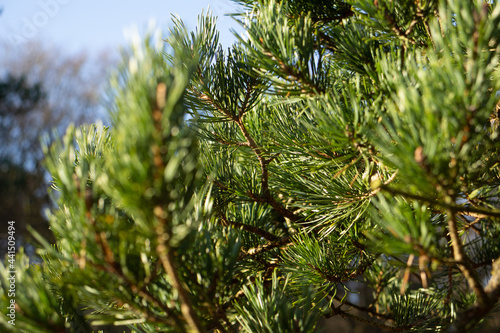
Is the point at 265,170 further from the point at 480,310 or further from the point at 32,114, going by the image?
the point at 32,114

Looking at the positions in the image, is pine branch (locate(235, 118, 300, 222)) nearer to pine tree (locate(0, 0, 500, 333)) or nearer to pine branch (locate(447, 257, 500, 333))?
pine tree (locate(0, 0, 500, 333))

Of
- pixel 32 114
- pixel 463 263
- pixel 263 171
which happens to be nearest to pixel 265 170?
pixel 263 171

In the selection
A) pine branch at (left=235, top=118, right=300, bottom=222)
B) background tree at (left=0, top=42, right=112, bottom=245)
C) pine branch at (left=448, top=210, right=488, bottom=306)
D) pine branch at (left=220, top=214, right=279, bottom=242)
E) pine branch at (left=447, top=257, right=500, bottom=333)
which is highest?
background tree at (left=0, top=42, right=112, bottom=245)

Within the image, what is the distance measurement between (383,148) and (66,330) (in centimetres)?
32

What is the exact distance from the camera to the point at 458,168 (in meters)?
0.28

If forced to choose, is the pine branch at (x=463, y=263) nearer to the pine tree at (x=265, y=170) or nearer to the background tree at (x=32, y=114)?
the pine tree at (x=265, y=170)

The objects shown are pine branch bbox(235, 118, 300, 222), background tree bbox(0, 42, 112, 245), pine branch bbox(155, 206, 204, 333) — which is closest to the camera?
pine branch bbox(155, 206, 204, 333)

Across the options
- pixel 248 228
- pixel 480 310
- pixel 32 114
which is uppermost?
pixel 32 114

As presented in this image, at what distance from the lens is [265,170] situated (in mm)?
560

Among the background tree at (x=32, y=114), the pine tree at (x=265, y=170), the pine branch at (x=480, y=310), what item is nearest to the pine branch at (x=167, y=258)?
the pine tree at (x=265, y=170)

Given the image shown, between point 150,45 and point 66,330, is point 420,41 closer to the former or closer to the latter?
point 150,45

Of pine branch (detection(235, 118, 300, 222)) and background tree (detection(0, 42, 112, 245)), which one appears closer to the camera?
pine branch (detection(235, 118, 300, 222))

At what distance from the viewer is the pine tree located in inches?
10.5

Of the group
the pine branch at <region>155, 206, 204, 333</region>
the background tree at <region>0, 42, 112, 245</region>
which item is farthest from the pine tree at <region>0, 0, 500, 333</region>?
the background tree at <region>0, 42, 112, 245</region>
